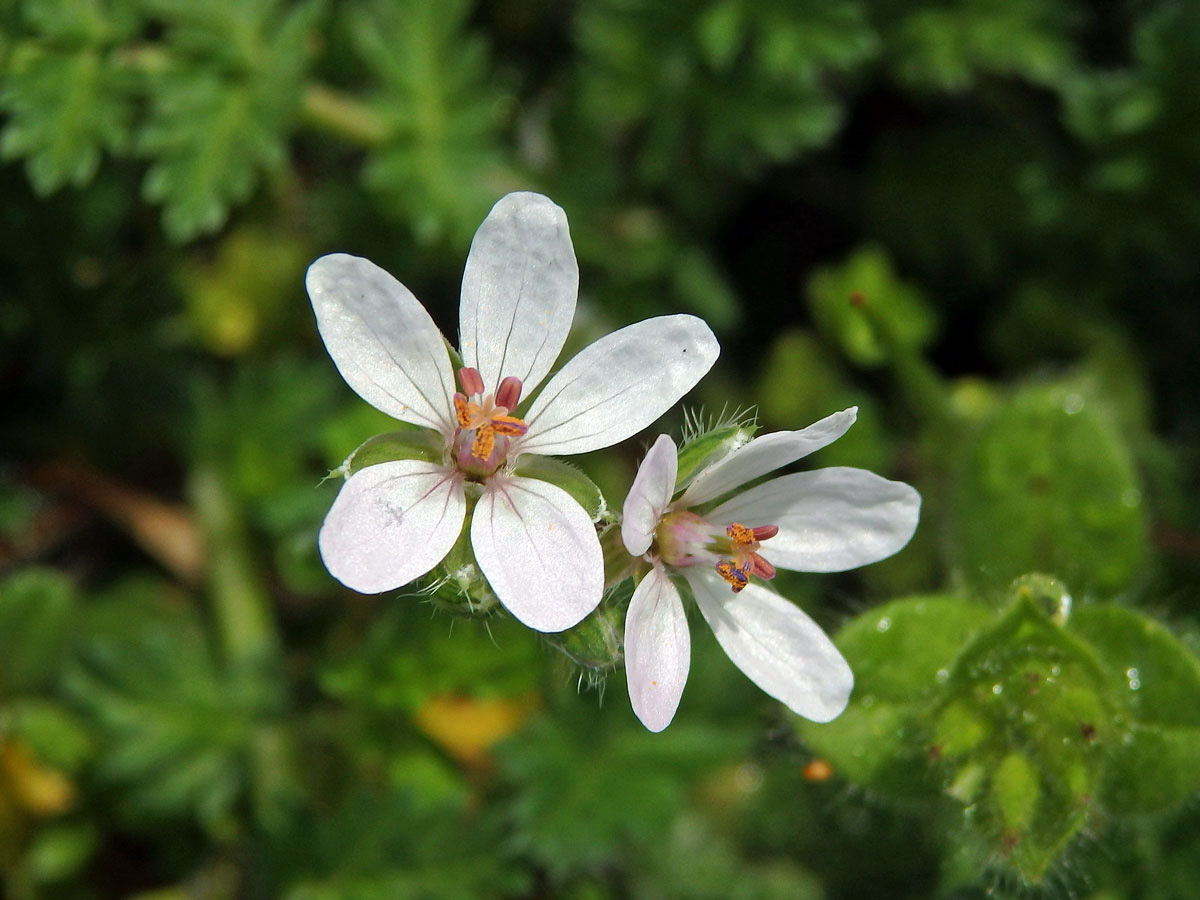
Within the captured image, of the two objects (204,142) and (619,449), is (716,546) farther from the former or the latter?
(619,449)

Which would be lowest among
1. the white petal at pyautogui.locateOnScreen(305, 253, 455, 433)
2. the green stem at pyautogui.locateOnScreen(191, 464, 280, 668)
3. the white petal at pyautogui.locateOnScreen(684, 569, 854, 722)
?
the green stem at pyautogui.locateOnScreen(191, 464, 280, 668)

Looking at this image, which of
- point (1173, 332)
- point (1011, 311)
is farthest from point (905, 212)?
point (1173, 332)

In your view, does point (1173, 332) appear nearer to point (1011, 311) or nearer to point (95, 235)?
point (1011, 311)

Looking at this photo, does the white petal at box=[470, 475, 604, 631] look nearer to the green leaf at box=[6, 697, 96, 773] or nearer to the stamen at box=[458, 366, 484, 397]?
the stamen at box=[458, 366, 484, 397]

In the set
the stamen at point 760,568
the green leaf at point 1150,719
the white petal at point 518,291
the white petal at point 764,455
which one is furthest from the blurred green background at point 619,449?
the white petal at point 518,291

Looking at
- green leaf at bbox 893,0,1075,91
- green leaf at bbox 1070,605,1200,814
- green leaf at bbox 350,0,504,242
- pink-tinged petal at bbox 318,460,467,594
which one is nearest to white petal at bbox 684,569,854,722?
pink-tinged petal at bbox 318,460,467,594

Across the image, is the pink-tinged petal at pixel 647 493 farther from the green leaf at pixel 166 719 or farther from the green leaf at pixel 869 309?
the green leaf at pixel 166 719
